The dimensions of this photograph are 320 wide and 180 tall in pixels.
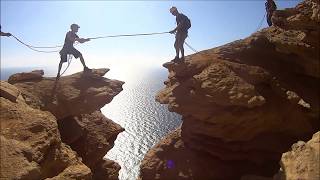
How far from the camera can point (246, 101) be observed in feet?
66.4

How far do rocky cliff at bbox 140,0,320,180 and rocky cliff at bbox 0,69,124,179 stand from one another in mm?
6366

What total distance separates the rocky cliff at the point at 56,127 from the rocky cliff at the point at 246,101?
6366 millimetres

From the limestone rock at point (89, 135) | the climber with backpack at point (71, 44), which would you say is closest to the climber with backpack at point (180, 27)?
the climber with backpack at point (71, 44)

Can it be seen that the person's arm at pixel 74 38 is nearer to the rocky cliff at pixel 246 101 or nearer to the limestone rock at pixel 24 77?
the limestone rock at pixel 24 77

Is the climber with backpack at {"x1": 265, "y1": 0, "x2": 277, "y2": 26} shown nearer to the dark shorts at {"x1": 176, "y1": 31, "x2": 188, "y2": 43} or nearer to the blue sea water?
the dark shorts at {"x1": 176, "y1": 31, "x2": 188, "y2": 43}

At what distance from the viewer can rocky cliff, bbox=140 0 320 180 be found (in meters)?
21.7

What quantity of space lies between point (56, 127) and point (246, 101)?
12.0 m

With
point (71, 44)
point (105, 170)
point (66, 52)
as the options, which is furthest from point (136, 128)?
point (71, 44)

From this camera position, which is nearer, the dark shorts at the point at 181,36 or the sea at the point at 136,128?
the dark shorts at the point at 181,36

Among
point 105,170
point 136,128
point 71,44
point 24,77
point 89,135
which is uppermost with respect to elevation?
point 71,44

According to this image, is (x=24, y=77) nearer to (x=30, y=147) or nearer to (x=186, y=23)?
(x=30, y=147)

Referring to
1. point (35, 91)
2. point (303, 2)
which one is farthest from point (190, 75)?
point (35, 91)

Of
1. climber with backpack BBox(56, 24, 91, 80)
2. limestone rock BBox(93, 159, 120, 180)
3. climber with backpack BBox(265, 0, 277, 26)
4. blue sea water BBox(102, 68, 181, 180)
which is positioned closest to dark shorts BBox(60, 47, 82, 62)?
climber with backpack BBox(56, 24, 91, 80)

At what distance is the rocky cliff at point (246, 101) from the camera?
71.1ft
